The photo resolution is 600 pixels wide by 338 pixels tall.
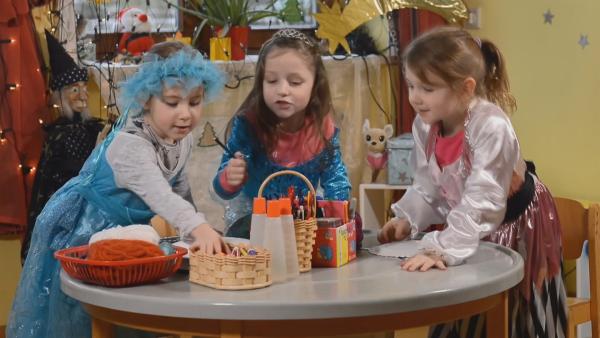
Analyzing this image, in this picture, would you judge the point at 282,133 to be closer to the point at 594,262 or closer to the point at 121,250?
the point at 121,250

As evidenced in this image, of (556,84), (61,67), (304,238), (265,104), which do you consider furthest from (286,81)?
(556,84)

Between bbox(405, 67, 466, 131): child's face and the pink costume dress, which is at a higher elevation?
bbox(405, 67, 466, 131): child's face

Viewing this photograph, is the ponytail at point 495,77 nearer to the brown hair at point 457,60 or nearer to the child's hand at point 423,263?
the brown hair at point 457,60

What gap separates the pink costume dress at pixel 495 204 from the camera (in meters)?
2.04

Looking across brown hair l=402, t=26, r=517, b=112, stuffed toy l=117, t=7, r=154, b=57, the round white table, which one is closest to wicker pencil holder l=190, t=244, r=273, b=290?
the round white table

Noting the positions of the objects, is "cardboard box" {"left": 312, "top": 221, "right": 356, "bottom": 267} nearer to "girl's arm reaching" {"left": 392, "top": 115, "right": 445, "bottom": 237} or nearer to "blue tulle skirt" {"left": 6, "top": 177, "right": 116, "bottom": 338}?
"girl's arm reaching" {"left": 392, "top": 115, "right": 445, "bottom": 237}

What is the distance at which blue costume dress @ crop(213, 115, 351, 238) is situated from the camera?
2.41m

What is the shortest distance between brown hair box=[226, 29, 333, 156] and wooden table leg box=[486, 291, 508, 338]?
72 centimetres

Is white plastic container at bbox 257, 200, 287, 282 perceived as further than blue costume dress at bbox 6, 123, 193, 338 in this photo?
No

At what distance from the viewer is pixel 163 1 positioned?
4191 millimetres

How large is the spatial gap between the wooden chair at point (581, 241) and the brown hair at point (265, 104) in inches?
28.0

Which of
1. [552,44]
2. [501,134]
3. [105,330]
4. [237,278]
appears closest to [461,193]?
[501,134]

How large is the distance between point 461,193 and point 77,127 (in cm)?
200

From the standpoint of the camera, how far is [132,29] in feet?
13.4
